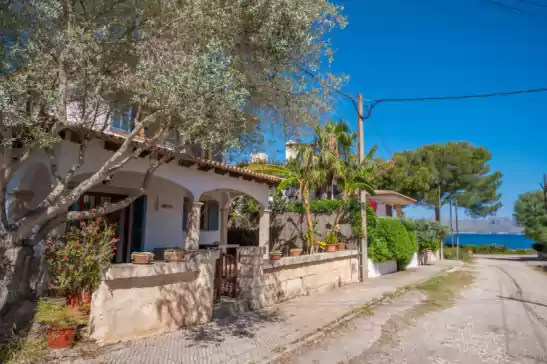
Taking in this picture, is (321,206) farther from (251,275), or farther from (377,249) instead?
(251,275)

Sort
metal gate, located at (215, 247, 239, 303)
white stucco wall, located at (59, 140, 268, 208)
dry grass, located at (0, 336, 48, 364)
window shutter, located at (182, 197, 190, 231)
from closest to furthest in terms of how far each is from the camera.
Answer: dry grass, located at (0, 336, 48, 364)
white stucco wall, located at (59, 140, 268, 208)
metal gate, located at (215, 247, 239, 303)
window shutter, located at (182, 197, 190, 231)

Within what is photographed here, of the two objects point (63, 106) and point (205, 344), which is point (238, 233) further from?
point (63, 106)

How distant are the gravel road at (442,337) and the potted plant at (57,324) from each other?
11.1ft

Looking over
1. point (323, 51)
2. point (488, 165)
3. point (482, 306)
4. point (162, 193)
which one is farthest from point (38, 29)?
point (488, 165)

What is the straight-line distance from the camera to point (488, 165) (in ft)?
132

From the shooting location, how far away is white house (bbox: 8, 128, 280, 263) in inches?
317

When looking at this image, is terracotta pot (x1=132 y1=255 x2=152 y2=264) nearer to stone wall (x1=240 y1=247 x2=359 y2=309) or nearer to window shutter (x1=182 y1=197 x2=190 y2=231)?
stone wall (x1=240 y1=247 x2=359 y2=309)

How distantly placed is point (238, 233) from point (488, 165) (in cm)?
3338

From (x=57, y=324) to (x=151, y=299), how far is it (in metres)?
1.46

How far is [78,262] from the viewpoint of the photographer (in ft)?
20.3

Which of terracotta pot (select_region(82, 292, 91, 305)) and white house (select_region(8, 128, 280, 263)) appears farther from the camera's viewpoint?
white house (select_region(8, 128, 280, 263))

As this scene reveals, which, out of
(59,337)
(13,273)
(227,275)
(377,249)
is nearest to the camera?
(13,273)

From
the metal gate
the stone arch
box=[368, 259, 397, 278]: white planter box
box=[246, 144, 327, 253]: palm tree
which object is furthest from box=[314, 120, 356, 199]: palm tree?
the stone arch

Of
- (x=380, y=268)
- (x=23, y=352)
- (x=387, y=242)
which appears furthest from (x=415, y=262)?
(x=23, y=352)
